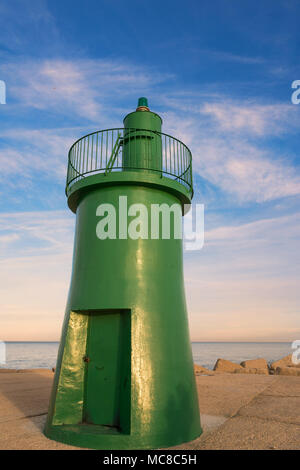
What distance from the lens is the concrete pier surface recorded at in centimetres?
612

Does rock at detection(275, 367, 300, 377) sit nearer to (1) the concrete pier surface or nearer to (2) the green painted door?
(1) the concrete pier surface

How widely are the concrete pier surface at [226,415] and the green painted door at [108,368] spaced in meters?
0.91

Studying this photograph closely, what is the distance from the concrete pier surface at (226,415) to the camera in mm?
6125

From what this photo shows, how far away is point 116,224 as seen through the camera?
6.95m

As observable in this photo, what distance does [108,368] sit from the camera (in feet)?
21.4

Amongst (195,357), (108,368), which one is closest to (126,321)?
(108,368)

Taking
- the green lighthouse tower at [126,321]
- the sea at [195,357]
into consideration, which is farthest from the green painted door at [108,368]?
the sea at [195,357]

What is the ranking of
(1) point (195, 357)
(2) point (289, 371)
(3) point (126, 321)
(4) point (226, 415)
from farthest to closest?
(1) point (195, 357) < (2) point (289, 371) < (4) point (226, 415) < (3) point (126, 321)

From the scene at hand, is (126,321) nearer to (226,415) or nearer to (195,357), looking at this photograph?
(226,415)

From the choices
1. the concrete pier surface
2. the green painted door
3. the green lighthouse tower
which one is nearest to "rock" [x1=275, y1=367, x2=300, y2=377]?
the concrete pier surface

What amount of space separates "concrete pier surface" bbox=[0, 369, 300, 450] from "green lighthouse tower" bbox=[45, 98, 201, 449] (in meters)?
0.49

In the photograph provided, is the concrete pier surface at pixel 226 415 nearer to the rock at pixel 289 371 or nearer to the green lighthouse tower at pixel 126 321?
the green lighthouse tower at pixel 126 321

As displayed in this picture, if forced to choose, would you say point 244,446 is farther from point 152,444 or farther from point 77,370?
point 77,370

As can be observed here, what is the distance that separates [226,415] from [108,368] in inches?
154
